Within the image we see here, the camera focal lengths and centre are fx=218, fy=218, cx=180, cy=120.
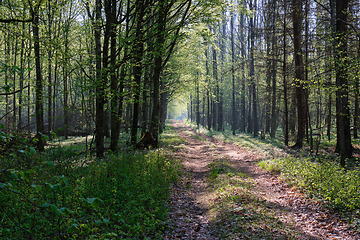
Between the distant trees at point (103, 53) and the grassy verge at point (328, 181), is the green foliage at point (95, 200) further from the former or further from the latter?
the grassy verge at point (328, 181)

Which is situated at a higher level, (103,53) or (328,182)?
(103,53)

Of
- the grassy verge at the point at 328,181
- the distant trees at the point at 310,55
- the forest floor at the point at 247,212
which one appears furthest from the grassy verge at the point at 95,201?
the distant trees at the point at 310,55

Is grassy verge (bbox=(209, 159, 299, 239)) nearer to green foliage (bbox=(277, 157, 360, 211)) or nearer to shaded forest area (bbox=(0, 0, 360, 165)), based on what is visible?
green foliage (bbox=(277, 157, 360, 211))

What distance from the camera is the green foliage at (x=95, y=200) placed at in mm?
4094

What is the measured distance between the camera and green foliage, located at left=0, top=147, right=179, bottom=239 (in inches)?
161

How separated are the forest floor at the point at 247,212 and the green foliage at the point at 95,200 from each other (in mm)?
625

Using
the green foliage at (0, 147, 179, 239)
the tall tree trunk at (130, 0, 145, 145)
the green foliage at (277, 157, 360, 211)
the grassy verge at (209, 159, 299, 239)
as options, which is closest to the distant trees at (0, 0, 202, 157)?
the tall tree trunk at (130, 0, 145, 145)

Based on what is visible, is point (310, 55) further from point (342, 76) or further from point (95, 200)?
point (95, 200)

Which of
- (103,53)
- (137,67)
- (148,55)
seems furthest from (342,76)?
(103,53)

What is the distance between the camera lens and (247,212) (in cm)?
616

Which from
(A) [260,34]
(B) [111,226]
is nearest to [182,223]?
(B) [111,226]

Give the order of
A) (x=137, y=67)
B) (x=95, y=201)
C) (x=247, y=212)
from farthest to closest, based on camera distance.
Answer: (x=137, y=67) < (x=247, y=212) < (x=95, y=201)

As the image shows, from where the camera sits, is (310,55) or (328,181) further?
(310,55)

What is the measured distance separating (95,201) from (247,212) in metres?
5.32
